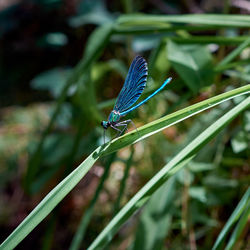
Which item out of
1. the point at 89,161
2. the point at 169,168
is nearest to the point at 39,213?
the point at 89,161

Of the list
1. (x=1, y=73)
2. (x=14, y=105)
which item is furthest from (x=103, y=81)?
(x=1, y=73)

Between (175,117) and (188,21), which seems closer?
(175,117)

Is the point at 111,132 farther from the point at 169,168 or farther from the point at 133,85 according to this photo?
the point at 169,168

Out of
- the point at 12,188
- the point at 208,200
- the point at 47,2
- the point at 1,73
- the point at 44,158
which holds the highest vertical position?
the point at 47,2

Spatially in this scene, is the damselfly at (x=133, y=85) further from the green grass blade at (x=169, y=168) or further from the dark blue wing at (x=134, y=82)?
the green grass blade at (x=169, y=168)

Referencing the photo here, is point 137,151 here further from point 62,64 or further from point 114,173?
point 62,64

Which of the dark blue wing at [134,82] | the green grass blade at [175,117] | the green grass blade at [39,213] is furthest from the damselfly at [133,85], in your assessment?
the green grass blade at [39,213]

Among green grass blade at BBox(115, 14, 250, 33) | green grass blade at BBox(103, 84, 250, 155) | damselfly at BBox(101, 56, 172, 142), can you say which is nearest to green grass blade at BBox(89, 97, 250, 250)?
green grass blade at BBox(103, 84, 250, 155)
